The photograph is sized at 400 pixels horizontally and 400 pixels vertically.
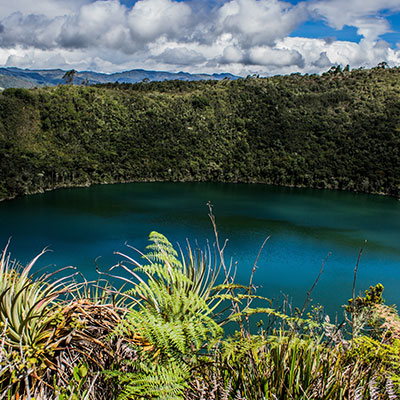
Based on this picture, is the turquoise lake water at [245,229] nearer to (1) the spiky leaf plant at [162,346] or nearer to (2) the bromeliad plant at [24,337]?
(1) the spiky leaf plant at [162,346]

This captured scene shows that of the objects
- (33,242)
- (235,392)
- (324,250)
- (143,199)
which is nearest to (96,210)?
(143,199)

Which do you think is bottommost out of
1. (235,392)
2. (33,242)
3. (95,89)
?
(33,242)

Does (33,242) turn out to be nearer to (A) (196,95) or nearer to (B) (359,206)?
(B) (359,206)

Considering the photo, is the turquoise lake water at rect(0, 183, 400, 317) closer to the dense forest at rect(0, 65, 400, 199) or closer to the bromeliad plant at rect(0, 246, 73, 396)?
the dense forest at rect(0, 65, 400, 199)

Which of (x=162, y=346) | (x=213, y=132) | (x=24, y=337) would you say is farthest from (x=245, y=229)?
(x=213, y=132)

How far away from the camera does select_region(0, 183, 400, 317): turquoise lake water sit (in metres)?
17.3

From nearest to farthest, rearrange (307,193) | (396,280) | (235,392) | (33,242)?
(235,392) → (396,280) → (33,242) → (307,193)

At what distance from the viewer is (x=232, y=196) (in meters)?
37.4

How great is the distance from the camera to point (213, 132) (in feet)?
165

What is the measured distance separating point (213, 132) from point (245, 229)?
27471 millimetres

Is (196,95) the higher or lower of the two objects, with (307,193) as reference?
higher

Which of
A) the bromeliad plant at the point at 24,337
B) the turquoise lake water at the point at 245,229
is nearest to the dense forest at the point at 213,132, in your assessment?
the turquoise lake water at the point at 245,229

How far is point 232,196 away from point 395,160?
757 inches

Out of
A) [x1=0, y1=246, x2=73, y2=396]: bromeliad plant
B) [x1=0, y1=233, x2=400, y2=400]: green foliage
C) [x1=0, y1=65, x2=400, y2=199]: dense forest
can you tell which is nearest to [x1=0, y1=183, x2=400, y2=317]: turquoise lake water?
[x1=0, y1=65, x2=400, y2=199]: dense forest
